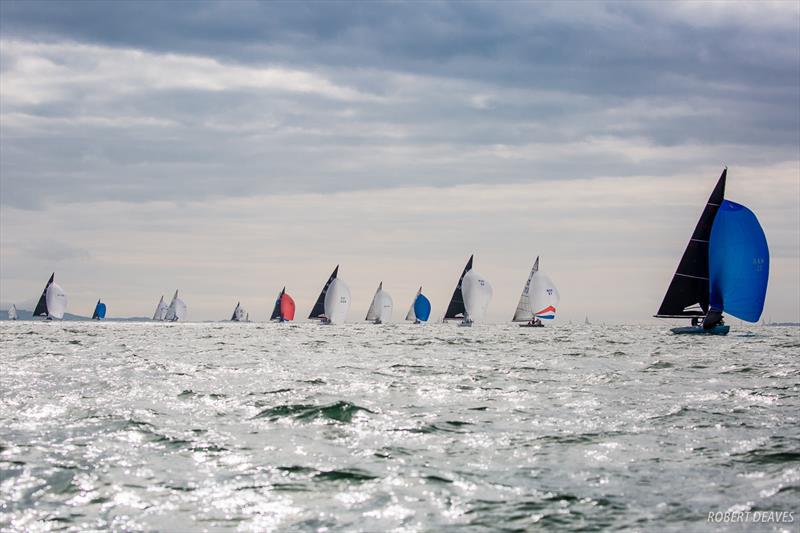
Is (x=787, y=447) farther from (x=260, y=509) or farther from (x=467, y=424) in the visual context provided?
(x=260, y=509)

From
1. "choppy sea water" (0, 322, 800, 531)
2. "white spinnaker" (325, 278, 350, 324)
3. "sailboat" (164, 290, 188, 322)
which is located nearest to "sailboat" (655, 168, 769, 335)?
"choppy sea water" (0, 322, 800, 531)

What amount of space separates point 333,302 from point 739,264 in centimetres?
7057

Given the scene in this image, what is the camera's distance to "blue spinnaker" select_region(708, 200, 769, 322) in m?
55.2

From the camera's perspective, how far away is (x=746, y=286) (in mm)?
55438

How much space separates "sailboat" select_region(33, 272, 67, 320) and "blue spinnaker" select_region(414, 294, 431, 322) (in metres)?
60.5

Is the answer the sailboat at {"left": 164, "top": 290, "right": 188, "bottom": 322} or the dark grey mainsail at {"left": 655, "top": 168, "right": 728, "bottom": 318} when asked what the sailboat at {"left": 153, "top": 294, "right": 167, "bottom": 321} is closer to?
the sailboat at {"left": 164, "top": 290, "right": 188, "bottom": 322}

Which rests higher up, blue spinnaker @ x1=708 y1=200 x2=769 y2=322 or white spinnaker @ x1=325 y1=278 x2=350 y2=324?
blue spinnaker @ x1=708 y1=200 x2=769 y2=322

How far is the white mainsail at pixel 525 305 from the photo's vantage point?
105250 millimetres

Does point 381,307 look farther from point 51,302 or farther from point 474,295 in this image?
point 51,302

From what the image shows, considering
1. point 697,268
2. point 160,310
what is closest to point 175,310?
point 160,310

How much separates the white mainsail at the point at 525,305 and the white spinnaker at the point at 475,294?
5297mm

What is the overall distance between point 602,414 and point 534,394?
3984mm

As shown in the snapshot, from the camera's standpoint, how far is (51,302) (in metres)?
136

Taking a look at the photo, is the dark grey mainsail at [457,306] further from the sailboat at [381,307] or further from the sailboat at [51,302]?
the sailboat at [51,302]
